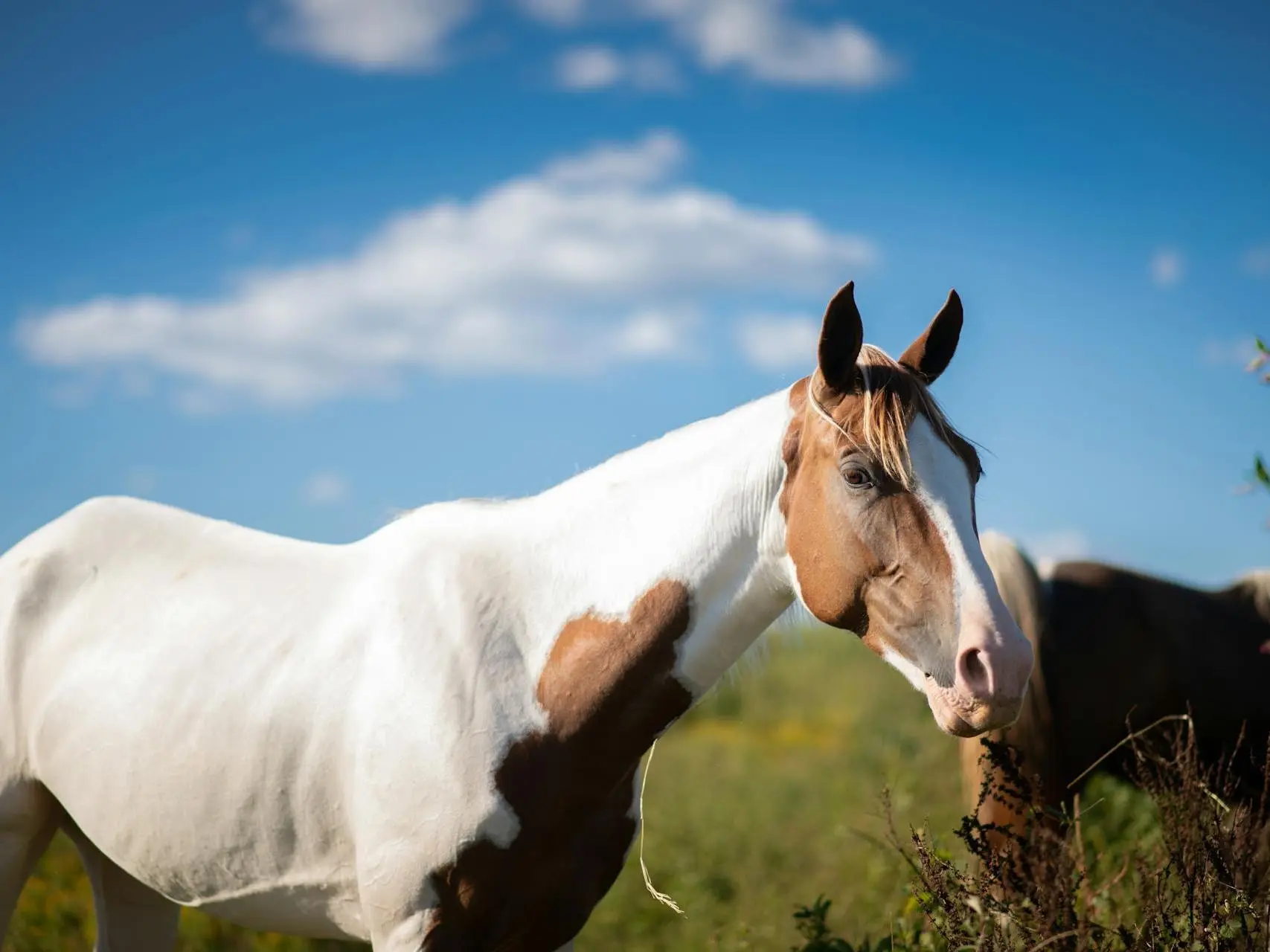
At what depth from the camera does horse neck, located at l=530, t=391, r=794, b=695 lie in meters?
2.46

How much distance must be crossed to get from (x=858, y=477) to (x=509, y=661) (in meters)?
1.00

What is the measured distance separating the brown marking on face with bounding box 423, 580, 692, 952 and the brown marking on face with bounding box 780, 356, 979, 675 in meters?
0.36

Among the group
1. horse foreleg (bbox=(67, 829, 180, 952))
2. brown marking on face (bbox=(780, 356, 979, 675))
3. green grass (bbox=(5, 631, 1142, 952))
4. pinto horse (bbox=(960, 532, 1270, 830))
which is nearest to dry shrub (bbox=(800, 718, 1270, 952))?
green grass (bbox=(5, 631, 1142, 952))

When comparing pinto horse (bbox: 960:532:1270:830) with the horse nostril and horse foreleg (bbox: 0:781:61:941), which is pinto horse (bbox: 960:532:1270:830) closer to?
the horse nostril

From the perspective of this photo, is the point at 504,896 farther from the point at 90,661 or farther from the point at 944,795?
the point at 944,795

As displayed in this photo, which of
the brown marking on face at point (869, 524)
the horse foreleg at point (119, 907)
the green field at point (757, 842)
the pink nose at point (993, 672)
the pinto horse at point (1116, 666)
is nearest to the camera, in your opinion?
the pink nose at point (993, 672)

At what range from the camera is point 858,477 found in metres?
2.28

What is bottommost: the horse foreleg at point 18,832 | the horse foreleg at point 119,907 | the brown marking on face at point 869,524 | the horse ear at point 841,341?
the horse foreleg at point 119,907

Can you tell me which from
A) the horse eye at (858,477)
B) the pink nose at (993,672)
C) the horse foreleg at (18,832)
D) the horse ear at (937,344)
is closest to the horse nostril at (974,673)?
the pink nose at (993,672)

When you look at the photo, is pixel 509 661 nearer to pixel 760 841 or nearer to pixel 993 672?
pixel 993 672

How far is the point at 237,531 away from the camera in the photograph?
3336 millimetres

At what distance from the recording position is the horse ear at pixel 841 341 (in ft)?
7.52

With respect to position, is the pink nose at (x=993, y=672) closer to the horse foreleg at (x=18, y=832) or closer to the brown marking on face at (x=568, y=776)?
the brown marking on face at (x=568, y=776)

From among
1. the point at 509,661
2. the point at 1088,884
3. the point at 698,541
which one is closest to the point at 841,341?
the point at 698,541
